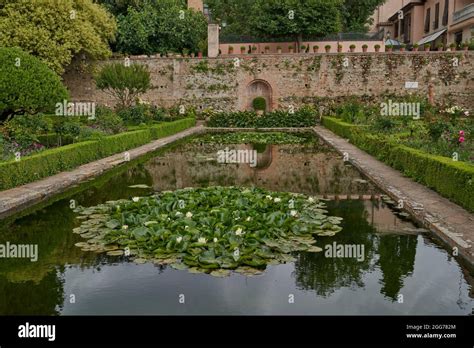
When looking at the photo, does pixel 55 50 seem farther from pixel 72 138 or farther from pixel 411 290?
pixel 411 290

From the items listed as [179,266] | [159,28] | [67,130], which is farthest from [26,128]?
[159,28]

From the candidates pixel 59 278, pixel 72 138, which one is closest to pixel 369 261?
pixel 59 278

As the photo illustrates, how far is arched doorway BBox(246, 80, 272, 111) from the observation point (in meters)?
31.8

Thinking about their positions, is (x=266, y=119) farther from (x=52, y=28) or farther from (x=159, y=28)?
(x=52, y=28)

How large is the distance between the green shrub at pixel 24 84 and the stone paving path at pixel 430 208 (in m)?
8.47

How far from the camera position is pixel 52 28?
26.8 meters

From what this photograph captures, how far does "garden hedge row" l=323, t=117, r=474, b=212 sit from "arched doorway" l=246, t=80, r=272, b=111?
55.0 ft

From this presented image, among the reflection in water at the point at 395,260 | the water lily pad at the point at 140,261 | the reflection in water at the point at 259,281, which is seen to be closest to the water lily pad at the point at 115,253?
the reflection in water at the point at 259,281

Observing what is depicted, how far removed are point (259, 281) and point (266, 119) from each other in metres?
23.7

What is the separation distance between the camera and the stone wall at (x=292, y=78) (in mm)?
29578

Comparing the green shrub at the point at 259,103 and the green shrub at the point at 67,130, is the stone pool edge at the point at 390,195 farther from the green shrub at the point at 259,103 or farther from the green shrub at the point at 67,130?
→ the green shrub at the point at 259,103

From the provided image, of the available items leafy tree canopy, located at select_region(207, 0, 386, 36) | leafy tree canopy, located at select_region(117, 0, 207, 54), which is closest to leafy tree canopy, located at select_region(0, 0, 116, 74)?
leafy tree canopy, located at select_region(117, 0, 207, 54)

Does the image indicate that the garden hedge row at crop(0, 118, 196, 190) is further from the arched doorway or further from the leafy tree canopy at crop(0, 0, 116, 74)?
the arched doorway
